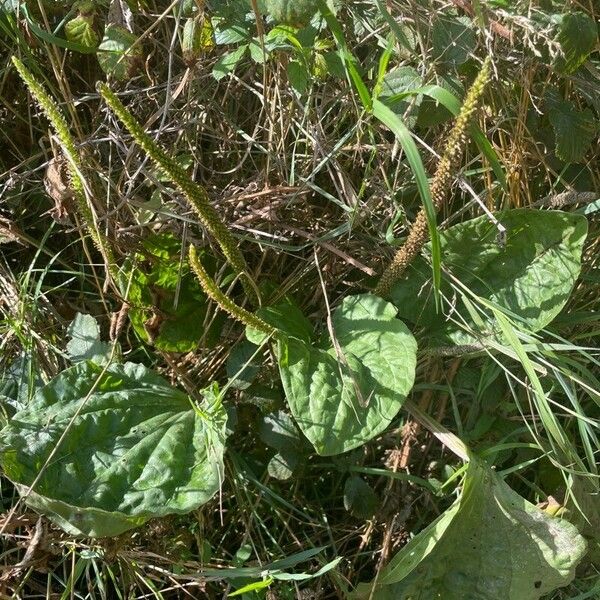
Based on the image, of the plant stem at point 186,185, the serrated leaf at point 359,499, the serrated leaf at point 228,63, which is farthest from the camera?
the serrated leaf at point 359,499

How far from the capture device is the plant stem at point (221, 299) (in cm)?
116

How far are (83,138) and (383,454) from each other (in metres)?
0.79

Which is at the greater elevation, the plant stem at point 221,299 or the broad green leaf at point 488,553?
the plant stem at point 221,299

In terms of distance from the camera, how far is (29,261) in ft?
5.56

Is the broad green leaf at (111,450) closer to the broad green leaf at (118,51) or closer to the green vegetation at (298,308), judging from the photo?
the green vegetation at (298,308)

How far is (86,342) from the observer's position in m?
1.49

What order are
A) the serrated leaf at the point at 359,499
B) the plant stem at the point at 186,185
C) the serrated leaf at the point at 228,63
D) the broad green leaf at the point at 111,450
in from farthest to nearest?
the serrated leaf at the point at 359,499 < the serrated leaf at the point at 228,63 < the broad green leaf at the point at 111,450 < the plant stem at the point at 186,185

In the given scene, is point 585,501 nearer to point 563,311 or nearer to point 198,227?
point 563,311

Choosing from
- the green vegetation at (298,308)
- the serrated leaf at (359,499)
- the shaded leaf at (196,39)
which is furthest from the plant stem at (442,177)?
the shaded leaf at (196,39)

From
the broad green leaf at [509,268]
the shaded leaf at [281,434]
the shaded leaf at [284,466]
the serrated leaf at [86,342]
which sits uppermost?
the broad green leaf at [509,268]

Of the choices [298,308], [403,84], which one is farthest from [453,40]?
[298,308]

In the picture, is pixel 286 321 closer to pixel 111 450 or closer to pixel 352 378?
pixel 352 378

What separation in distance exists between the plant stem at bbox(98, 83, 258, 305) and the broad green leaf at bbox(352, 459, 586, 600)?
1.60 feet

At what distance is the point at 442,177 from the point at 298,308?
15.2 inches
